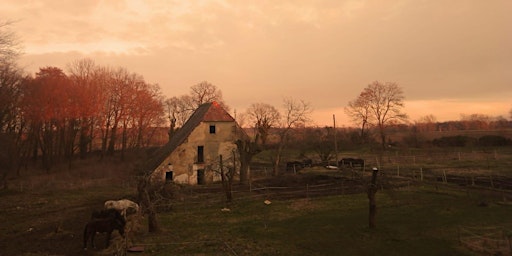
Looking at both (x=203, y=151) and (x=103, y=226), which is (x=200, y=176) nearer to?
(x=203, y=151)

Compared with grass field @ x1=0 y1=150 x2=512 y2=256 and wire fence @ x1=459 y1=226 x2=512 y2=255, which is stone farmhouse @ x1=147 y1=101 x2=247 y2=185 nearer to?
grass field @ x1=0 y1=150 x2=512 y2=256

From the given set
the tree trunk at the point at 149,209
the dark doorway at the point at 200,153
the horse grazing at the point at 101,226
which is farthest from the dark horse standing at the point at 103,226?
the dark doorway at the point at 200,153

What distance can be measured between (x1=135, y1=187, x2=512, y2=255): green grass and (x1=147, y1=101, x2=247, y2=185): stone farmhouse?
10433 millimetres

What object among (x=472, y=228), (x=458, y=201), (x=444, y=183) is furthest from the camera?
(x=444, y=183)

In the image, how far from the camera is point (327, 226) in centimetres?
1744

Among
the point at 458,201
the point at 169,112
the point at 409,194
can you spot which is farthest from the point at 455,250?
the point at 169,112

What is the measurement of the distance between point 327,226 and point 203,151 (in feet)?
65.3

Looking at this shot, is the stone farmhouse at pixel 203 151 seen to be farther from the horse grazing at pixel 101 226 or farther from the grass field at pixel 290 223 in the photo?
the horse grazing at pixel 101 226

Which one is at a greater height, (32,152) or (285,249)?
(32,152)

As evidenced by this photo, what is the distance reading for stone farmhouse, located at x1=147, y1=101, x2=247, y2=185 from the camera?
3266cm

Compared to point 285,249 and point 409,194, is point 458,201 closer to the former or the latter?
point 409,194

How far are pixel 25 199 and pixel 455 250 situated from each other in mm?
32230

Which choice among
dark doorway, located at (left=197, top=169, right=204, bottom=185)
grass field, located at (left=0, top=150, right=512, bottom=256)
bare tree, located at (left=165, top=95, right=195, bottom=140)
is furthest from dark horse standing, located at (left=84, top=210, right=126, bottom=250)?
bare tree, located at (left=165, top=95, right=195, bottom=140)

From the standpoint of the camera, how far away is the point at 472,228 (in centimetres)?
1570
